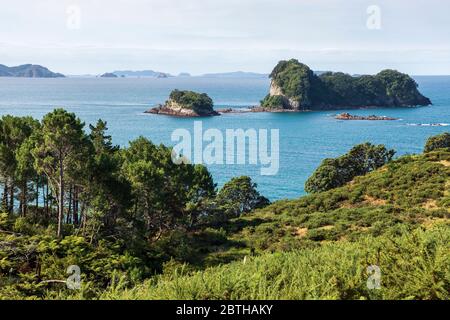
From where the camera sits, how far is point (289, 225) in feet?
130

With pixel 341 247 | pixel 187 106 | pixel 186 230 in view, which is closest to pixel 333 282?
pixel 341 247

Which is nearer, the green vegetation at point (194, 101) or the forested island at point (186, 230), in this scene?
the forested island at point (186, 230)

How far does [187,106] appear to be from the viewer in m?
169

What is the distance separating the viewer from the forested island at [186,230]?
10742mm

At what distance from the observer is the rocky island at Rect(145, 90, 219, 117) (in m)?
169

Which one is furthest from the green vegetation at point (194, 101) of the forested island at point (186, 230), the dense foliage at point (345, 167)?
the forested island at point (186, 230)

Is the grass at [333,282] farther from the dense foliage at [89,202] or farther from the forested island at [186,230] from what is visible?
the dense foliage at [89,202]

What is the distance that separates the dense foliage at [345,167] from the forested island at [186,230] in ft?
41.1

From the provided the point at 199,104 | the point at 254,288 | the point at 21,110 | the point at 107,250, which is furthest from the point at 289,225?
the point at 21,110

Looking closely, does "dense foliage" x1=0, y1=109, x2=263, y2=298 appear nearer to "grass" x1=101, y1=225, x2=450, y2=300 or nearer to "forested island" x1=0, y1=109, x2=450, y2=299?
"forested island" x1=0, y1=109, x2=450, y2=299

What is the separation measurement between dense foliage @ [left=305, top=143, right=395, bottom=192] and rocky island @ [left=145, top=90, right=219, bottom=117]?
104 metres

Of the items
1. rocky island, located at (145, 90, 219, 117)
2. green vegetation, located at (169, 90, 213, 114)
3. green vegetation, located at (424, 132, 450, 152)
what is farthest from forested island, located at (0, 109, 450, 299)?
green vegetation, located at (169, 90, 213, 114)

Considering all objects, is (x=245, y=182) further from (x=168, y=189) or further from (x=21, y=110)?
(x=21, y=110)
